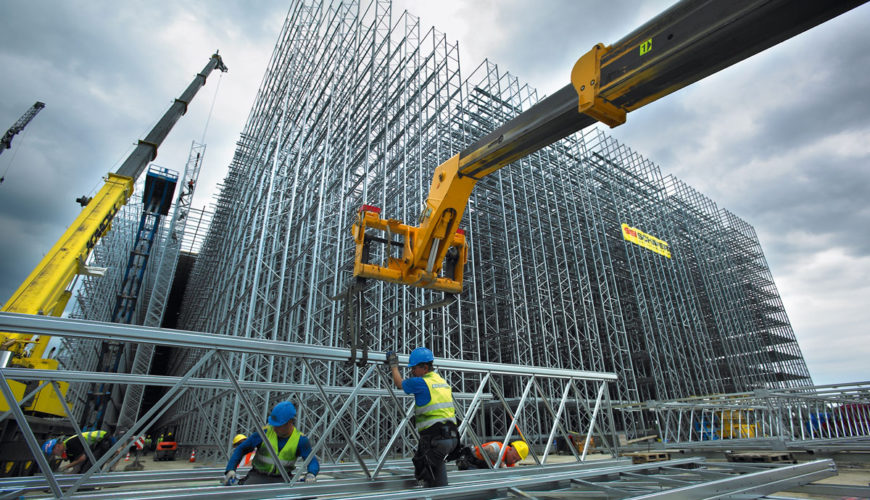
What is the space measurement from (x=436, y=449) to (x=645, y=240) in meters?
22.0

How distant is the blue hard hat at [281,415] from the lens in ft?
11.3

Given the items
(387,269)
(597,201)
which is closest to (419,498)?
(387,269)

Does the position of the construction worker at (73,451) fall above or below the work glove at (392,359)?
below

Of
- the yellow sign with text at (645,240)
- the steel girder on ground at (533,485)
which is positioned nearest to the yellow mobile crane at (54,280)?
the steel girder on ground at (533,485)

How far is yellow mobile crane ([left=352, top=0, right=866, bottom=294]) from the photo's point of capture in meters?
2.87

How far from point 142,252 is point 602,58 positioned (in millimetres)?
24098

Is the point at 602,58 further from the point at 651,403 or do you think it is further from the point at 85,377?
the point at 651,403

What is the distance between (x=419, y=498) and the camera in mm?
2631

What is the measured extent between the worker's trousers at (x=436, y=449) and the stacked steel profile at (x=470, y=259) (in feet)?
4.52

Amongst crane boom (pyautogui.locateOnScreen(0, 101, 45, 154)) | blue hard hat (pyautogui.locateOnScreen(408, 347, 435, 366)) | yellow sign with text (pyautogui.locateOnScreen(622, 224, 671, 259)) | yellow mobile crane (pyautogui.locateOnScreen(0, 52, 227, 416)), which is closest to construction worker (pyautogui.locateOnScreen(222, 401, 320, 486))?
blue hard hat (pyautogui.locateOnScreen(408, 347, 435, 366))

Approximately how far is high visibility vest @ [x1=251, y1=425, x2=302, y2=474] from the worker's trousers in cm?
101

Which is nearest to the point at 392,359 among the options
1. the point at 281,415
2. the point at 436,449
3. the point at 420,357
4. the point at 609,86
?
the point at 420,357

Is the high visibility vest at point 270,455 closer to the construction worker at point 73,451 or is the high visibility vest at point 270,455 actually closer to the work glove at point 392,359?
the work glove at point 392,359

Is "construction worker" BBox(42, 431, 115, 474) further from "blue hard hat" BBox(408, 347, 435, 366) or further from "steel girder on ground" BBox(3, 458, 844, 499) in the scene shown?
"blue hard hat" BBox(408, 347, 435, 366)
